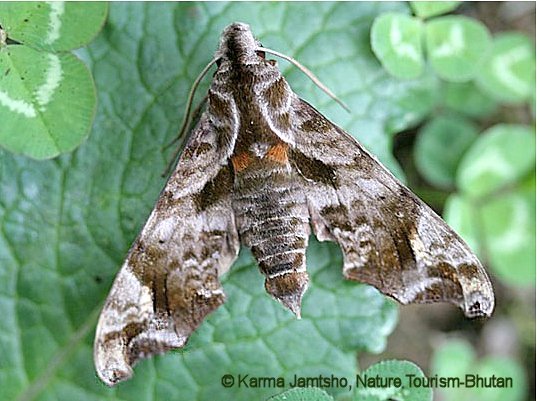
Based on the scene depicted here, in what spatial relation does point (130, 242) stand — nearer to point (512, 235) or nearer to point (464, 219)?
point (464, 219)

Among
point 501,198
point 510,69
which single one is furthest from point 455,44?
point 501,198

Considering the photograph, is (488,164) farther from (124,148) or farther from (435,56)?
(124,148)

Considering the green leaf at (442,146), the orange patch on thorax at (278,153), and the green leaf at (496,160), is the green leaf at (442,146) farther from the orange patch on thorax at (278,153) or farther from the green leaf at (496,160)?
the orange patch on thorax at (278,153)

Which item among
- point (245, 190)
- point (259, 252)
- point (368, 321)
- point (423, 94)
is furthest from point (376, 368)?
point (423, 94)

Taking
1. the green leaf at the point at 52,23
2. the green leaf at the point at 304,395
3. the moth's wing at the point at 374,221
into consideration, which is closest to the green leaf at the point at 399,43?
the moth's wing at the point at 374,221

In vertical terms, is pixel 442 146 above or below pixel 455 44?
below

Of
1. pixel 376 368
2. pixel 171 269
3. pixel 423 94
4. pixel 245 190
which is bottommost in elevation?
pixel 376 368
